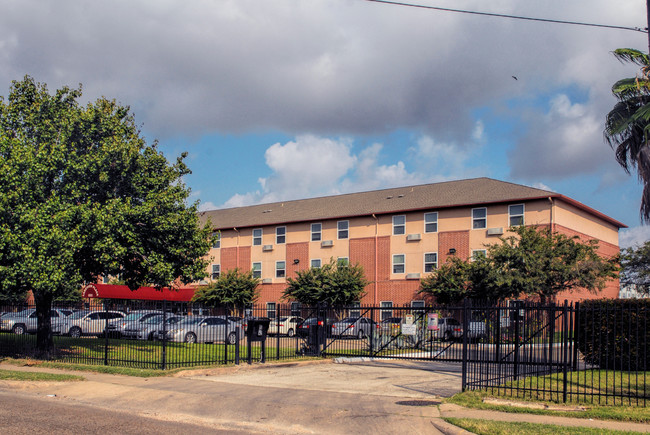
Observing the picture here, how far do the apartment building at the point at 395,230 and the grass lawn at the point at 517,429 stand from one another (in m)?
29.7

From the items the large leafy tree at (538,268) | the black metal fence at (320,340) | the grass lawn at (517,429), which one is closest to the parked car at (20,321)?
the black metal fence at (320,340)

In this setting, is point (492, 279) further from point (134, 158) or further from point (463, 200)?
point (134, 158)

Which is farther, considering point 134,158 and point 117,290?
point 117,290

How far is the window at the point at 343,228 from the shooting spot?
47250 millimetres

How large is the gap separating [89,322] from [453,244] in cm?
2569

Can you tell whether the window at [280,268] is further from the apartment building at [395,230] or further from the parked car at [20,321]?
the parked car at [20,321]

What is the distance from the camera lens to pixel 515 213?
4016 centimetres

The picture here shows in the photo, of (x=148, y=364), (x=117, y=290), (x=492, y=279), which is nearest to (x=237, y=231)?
(x=117, y=290)

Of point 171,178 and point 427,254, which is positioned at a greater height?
point 171,178

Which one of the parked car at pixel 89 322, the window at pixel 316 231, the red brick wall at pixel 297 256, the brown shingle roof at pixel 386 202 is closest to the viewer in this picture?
the parked car at pixel 89 322

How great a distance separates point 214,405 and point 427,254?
32588 mm

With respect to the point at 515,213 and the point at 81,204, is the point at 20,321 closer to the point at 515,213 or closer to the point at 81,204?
the point at 81,204

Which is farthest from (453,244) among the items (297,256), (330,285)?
(297,256)

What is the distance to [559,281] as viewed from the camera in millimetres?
33719
